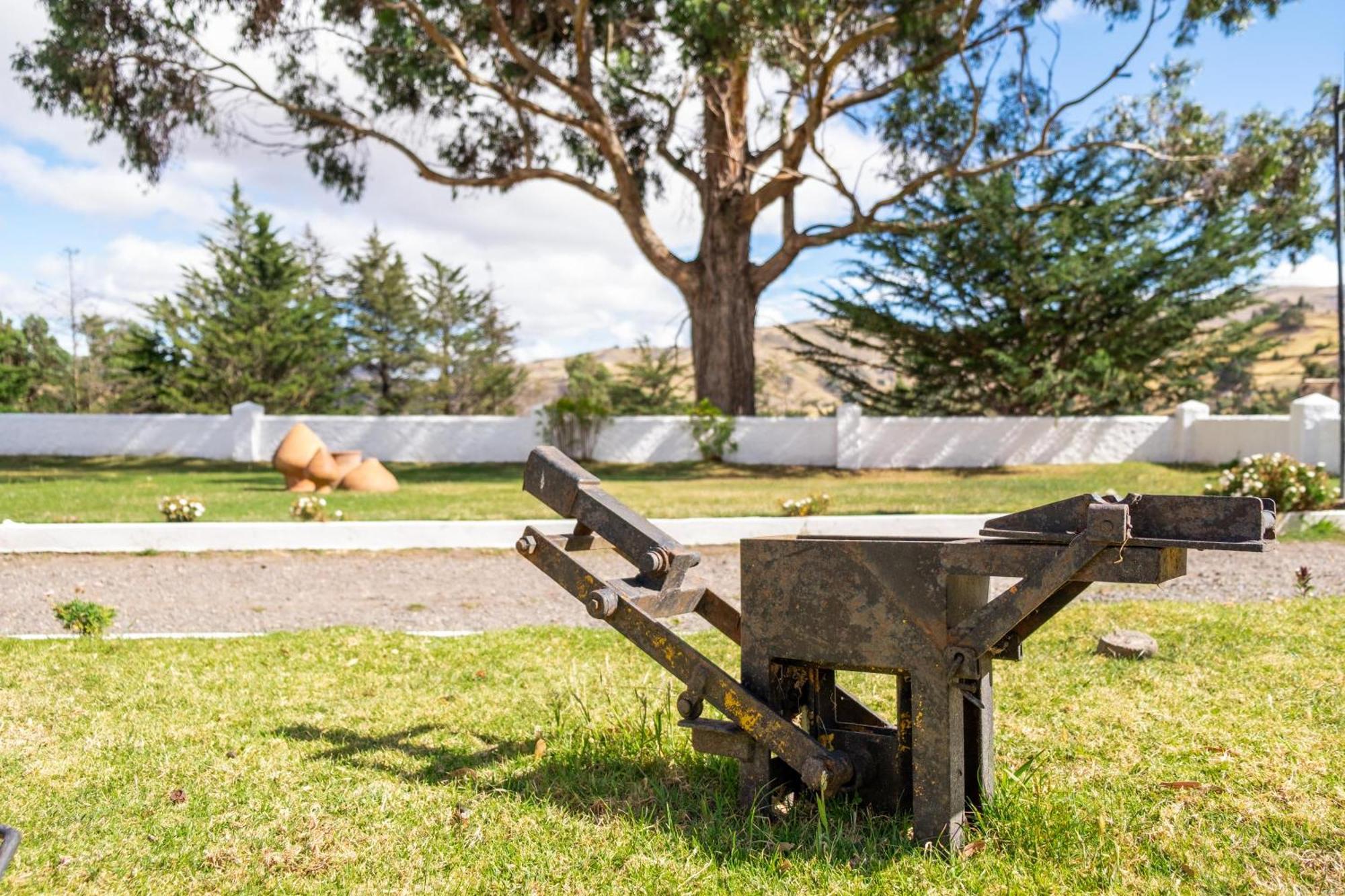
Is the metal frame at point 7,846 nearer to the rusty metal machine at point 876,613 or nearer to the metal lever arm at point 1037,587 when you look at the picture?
the rusty metal machine at point 876,613

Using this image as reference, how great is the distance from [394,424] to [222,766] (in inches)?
795

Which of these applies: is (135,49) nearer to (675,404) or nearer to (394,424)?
(394,424)

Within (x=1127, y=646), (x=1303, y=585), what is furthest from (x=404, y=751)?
(x=1303, y=585)

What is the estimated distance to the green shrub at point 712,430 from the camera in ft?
70.1

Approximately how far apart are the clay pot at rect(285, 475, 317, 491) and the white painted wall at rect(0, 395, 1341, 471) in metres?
7.39

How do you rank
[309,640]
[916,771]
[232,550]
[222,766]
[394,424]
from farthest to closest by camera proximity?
[394,424] < [232,550] < [309,640] < [222,766] < [916,771]

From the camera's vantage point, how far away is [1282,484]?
10430mm

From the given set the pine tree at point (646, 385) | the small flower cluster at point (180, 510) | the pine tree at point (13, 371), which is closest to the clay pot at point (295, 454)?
the small flower cluster at point (180, 510)

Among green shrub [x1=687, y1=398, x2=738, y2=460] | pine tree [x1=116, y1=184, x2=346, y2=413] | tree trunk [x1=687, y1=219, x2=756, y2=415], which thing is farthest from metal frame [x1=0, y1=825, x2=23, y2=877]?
pine tree [x1=116, y1=184, x2=346, y2=413]

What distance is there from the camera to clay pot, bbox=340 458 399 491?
51.3ft

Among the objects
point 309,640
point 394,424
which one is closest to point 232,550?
point 309,640

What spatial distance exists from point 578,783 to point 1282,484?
9.42 m

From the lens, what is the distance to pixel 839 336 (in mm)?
24203

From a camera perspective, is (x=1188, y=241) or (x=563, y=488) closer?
(x=563, y=488)
